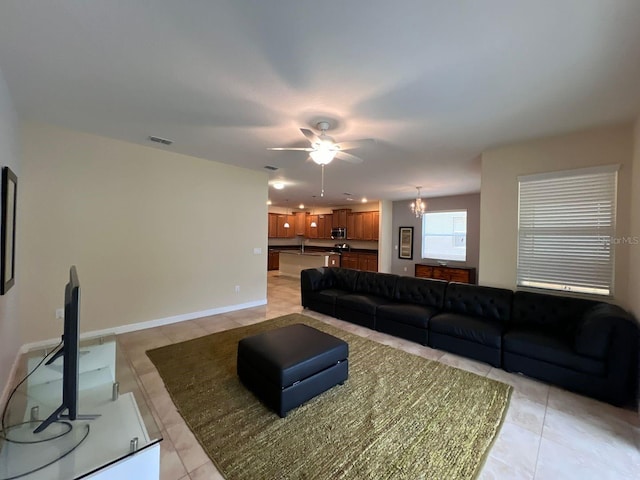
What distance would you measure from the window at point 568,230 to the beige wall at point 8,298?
552 centimetres

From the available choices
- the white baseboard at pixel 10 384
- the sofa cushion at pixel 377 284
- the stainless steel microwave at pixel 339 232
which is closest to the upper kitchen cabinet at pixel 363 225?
the stainless steel microwave at pixel 339 232

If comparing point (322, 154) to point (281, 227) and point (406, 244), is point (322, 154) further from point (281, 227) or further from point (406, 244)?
point (281, 227)

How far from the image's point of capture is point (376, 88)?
7.63 feet

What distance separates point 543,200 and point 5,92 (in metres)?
5.77

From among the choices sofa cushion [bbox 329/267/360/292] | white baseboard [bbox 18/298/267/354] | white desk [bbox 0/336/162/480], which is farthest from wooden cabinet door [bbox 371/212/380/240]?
white desk [bbox 0/336/162/480]

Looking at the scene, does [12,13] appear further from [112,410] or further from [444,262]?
[444,262]

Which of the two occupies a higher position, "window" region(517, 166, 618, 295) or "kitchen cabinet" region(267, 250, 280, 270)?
"window" region(517, 166, 618, 295)

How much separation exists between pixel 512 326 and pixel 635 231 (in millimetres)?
1511

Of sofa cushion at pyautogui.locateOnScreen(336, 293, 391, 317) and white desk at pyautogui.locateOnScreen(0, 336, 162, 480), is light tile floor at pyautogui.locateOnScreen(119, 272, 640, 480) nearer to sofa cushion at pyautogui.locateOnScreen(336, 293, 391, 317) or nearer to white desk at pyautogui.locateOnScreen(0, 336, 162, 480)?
white desk at pyautogui.locateOnScreen(0, 336, 162, 480)

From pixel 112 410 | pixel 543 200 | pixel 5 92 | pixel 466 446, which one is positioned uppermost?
pixel 5 92

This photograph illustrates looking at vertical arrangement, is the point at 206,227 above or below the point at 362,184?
below

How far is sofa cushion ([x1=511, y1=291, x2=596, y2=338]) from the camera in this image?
9.93ft

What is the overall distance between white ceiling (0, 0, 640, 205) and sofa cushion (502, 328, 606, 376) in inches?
90.4

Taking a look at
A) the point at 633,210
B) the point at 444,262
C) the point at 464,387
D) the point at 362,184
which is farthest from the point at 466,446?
the point at 444,262
